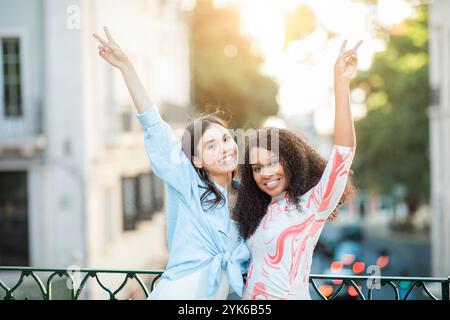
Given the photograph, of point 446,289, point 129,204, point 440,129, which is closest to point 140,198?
point 129,204

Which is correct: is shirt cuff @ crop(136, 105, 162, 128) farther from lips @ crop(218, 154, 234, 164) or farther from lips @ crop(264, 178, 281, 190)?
lips @ crop(264, 178, 281, 190)

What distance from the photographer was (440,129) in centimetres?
1348

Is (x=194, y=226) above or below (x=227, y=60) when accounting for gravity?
below

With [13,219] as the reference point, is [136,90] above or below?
above

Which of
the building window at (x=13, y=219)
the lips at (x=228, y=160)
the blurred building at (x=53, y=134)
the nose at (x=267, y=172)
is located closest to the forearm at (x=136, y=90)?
the lips at (x=228, y=160)

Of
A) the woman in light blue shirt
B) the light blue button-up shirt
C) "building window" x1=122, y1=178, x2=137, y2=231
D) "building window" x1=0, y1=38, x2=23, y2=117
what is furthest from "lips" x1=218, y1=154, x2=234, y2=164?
"building window" x1=122, y1=178, x2=137, y2=231

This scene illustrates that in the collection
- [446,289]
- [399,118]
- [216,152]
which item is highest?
[399,118]

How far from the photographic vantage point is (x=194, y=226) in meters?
2.47

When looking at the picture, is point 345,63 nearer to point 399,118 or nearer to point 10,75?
point 10,75

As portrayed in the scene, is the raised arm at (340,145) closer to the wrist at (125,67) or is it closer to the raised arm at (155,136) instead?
the raised arm at (155,136)

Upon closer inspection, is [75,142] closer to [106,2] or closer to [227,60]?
[106,2]

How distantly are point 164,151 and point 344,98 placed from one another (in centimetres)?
64
